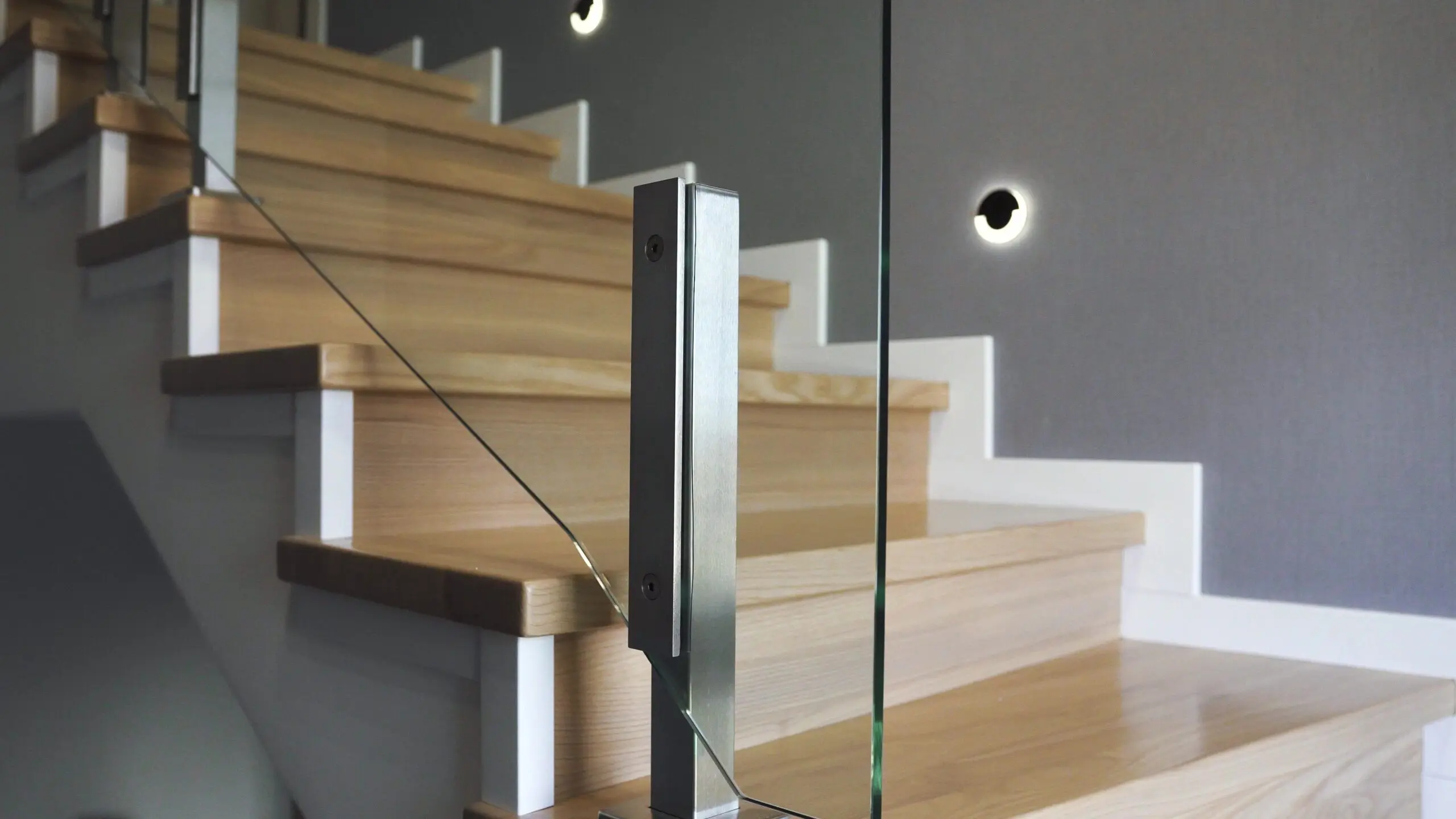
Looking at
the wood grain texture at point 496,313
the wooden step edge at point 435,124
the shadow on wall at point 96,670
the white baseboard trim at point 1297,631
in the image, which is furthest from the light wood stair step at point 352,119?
the shadow on wall at point 96,670

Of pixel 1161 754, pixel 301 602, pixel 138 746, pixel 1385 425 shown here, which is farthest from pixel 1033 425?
pixel 138 746

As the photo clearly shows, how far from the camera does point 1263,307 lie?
147 centimetres

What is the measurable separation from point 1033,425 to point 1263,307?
14.1 inches

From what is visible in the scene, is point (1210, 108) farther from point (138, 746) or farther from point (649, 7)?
point (138, 746)

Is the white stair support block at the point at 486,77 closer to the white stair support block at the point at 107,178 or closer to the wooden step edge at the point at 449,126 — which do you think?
the wooden step edge at the point at 449,126

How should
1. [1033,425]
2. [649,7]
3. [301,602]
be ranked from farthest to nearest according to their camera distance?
[1033,425] < [301,602] < [649,7]

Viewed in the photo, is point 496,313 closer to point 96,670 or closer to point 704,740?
point 704,740

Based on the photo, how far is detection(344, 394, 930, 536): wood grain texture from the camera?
0.65 metres

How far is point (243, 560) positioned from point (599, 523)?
0.66 m

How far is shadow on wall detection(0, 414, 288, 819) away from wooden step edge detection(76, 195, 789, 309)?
1348 millimetres

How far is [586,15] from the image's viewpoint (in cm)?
85

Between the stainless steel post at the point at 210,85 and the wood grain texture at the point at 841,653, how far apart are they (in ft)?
2.64

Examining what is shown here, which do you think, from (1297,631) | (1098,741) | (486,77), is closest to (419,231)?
(486,77)

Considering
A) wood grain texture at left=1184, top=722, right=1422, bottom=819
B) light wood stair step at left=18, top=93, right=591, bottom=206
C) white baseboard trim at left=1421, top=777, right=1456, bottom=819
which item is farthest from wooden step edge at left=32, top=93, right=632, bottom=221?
white baseboard trim at left=1421, top=777, right=1456, bottom=819
